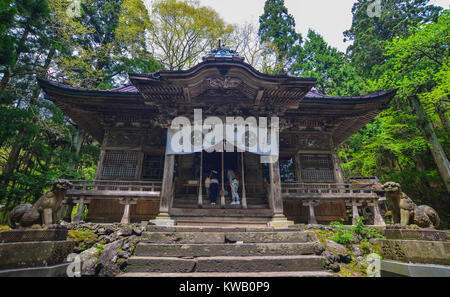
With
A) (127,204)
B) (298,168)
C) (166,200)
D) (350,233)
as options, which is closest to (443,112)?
(298,168)

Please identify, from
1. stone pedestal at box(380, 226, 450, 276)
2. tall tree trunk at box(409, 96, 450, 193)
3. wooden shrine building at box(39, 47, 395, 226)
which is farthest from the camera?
tall tree trunk at box(409, 96, 450, 193)

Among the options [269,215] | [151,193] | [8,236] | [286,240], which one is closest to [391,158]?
[269,215]

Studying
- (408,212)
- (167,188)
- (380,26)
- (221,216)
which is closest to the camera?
(408,212)

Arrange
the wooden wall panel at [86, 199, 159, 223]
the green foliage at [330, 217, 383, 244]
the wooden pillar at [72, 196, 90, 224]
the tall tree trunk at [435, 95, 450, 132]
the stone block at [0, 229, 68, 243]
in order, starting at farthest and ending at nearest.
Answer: the tall tree trunk at [435, 95, 450, 132]
the wooden wall panel at [86, 199, 159, 223]
the wooden pillar at [72, 196, 90, 224]
the green foliage at [330, 217, 383, 244]
the stone block at [0, 229, 68, 243]

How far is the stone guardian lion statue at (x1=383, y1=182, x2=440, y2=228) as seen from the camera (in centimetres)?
412

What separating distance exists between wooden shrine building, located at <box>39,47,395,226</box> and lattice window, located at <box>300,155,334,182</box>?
1.8 inches

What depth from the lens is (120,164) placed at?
8.72m

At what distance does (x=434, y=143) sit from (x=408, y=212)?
471 inches

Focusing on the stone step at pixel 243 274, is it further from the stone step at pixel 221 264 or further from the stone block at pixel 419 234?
the stone block at pixel 419 234

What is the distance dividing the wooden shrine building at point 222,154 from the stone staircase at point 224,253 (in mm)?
1192

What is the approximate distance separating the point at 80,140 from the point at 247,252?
1448 cm

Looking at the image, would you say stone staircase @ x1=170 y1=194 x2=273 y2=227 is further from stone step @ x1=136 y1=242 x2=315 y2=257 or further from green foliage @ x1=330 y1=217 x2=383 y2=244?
green foliage @ x1=330 y1=217 x2=383 y2=244

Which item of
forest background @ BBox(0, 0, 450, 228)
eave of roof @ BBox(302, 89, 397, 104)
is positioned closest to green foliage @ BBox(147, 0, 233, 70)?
forest background @ BBox(0, 0, 450, 228)

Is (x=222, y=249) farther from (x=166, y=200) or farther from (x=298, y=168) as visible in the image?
(x=298, y=168)
